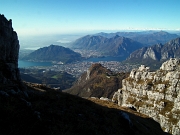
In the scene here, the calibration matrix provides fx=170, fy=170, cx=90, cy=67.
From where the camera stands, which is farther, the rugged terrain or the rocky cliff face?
the rocky cliff face

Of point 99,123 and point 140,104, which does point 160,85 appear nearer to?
point 140,104

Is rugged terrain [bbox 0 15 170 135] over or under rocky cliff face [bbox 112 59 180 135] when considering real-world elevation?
over

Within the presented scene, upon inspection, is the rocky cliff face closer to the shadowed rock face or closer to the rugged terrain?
the shadowed rock face

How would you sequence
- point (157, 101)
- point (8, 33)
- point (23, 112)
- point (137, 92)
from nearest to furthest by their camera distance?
point (23, 112) < point (8, 33) < point (157, 101) < point (137, 92)

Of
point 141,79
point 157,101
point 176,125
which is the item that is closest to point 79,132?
point 176,125

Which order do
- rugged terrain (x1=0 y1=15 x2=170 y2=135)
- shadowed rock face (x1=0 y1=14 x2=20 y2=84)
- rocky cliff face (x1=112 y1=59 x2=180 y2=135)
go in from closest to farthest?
rugged terrain (x1=0 y1=15 x2=170 y2=135) → shadowed rock face (x1=0 y1=14 x2=20 y2=84) → rocky cliff face (x1=112 y1=59 x2=180 y2=135)

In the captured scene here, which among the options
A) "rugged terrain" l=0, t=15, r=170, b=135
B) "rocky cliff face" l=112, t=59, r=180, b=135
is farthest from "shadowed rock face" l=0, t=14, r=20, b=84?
"rocky cliff face" l=112, t=59, r=180, b=135

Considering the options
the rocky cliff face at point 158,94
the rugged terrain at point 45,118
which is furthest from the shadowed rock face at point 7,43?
the rocky cliff face at point 158,94

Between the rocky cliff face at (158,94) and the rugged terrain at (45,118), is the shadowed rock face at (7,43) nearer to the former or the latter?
the rugged terrain at (45,118)

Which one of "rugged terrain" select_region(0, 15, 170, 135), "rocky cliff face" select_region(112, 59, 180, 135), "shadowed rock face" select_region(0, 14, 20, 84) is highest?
"shadowed rock face" select_region(0, 14, 20, 84)
